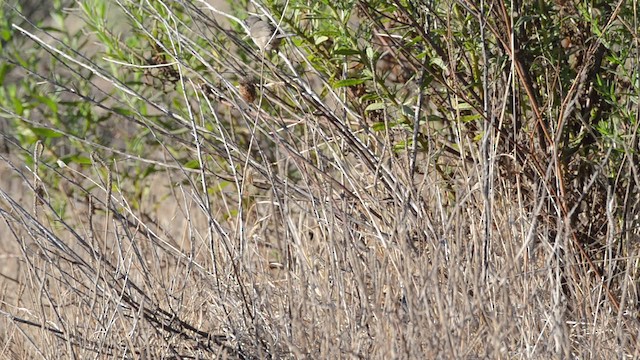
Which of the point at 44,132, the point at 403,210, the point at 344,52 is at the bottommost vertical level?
the point at 403,210

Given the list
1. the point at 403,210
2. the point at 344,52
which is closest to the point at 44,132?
the point at 344,52

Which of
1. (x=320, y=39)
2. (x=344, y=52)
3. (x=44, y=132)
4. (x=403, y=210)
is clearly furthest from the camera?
(x=44, y=132)

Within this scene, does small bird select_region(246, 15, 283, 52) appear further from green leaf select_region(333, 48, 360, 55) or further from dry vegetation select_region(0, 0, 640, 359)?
green leaf select_region(333, 48, 360, 55)

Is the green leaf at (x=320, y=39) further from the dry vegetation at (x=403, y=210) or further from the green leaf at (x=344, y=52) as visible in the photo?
the green leaf at (x=344, y=52)

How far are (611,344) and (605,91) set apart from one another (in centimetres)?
66

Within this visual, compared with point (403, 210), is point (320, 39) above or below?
above

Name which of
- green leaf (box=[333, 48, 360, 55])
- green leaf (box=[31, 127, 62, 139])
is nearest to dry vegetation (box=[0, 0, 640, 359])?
green leaf (box=[333, 48, 360, 55])

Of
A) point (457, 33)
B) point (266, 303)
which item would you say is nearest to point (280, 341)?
point (266, 303)

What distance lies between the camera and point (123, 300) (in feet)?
7.74

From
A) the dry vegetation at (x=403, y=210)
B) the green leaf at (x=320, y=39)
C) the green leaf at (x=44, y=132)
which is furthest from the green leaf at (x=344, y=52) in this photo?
the green leaf at (x=44, y=132)

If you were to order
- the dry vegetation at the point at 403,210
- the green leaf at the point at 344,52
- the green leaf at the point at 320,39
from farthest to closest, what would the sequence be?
the green leaf at the point at 320,39 < the green leaf at the point at 344,52 < the dry vegetation at the point at 403,210

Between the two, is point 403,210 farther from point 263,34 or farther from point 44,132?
point 44,132

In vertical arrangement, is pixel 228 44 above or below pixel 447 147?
above

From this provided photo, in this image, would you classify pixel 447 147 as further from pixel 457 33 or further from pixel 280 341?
pixel 280 341
